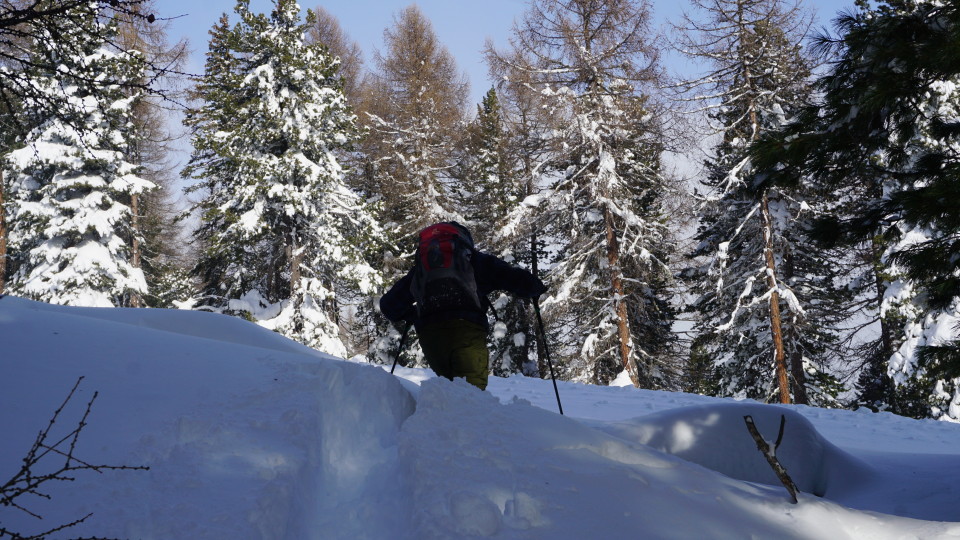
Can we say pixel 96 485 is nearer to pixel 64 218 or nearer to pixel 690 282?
pixel 64 218

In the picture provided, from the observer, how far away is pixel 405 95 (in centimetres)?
2503

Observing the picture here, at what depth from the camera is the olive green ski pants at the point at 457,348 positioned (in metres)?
4.94

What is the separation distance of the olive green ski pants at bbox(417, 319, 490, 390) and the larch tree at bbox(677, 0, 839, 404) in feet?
42.3

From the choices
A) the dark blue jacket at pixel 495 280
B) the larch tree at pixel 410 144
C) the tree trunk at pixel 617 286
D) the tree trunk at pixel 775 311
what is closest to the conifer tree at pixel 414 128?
the larch tree at pixel 410 144

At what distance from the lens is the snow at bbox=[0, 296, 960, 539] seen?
2.88 meters

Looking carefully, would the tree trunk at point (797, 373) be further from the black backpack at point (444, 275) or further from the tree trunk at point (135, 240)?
the tree trunk at point (135, 240)

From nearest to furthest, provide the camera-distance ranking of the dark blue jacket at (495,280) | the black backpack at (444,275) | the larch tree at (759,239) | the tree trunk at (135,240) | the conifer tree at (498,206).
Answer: the black backpack at (444,275), the dark blue jacket at (495,280), the larch tree at (759,239), the tree trunk at (135,240), the conifer tree at (498,206)

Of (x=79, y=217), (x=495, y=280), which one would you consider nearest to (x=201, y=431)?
(x=495, y=280)

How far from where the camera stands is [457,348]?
4949 millimetres

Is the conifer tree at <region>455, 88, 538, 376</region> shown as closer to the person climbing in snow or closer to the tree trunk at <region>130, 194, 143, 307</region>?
the tree trunk at <region>130, 194, 143, 307</region>

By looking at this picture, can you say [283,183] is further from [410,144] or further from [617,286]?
→ [617,286]

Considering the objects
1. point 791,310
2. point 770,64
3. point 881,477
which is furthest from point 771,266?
point 881,477

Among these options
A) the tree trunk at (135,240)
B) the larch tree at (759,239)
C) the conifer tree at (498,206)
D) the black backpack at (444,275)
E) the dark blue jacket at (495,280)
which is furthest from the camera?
the conifer tree at (498,206)

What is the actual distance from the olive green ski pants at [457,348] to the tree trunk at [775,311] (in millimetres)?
14188
